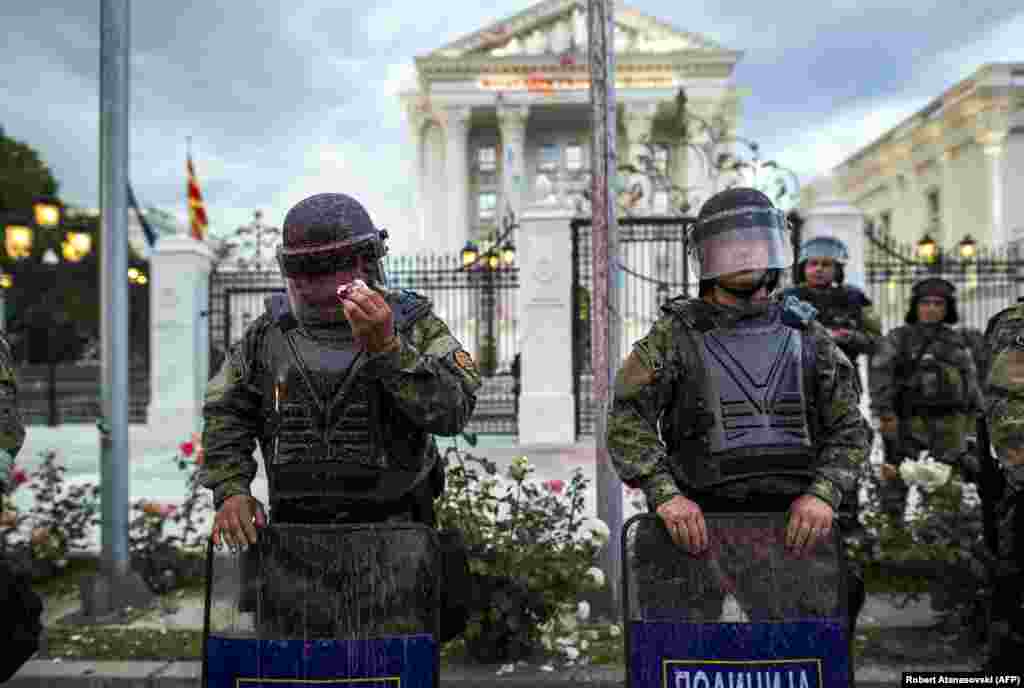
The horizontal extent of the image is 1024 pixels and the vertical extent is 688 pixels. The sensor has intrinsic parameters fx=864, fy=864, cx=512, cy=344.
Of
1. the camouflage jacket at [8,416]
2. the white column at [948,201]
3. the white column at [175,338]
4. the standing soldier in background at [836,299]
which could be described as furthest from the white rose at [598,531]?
the white column at [948,201]

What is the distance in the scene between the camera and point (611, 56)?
452 cm

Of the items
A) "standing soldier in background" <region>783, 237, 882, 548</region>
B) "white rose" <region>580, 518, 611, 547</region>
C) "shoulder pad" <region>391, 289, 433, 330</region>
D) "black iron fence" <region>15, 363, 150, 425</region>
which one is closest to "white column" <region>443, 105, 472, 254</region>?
"black iron fence" <region>15, 363, 150, 425</region>

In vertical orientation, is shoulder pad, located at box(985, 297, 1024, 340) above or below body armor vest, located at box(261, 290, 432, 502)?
above

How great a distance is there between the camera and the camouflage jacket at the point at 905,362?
597 centimetres

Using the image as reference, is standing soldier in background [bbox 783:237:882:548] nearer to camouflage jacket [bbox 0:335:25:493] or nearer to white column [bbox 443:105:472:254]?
camouflage jacket [bbox 0:335:25:493]

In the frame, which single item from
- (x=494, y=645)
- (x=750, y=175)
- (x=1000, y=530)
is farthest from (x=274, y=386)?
(x=750, y=175)

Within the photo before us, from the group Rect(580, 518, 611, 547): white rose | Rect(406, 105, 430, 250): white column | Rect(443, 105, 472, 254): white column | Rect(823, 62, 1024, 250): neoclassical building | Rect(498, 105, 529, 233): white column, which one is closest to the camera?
Rect(580, 518, 611, 547): white rose

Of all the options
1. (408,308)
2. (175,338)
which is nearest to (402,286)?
(175,338)

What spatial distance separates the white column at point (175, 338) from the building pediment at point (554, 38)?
39550 millimetres

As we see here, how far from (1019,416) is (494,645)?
7.81 ft

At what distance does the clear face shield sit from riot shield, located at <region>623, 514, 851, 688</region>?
1008 millimetres

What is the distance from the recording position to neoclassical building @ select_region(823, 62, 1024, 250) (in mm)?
31984

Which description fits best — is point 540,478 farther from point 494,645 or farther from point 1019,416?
point 1019,416

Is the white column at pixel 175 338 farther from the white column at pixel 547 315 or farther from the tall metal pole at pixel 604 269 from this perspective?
the tall metal pole at pixel 604 269
